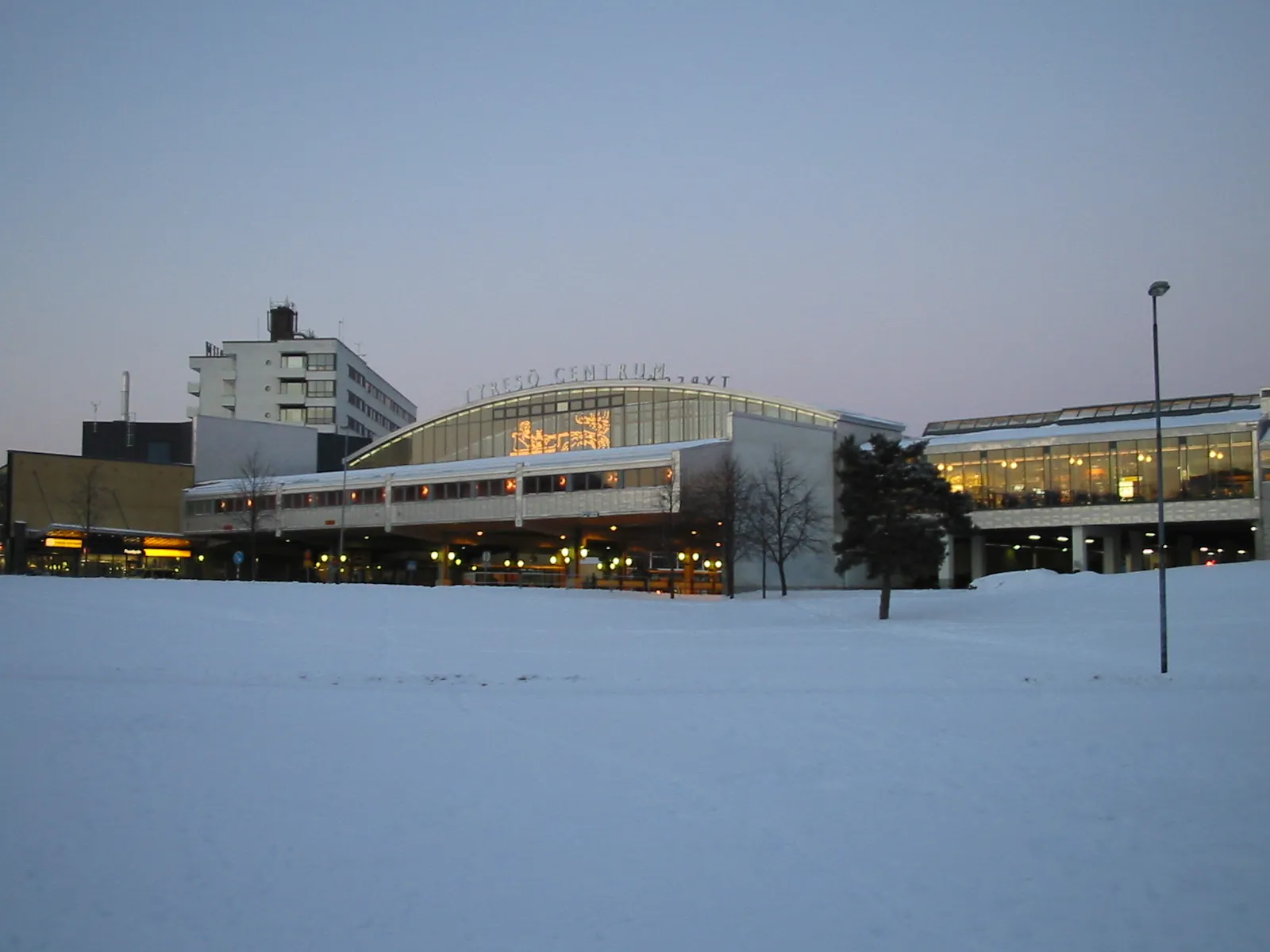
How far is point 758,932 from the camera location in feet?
32.7

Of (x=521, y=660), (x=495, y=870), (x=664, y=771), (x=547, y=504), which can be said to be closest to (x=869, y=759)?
(x=664, y=771)

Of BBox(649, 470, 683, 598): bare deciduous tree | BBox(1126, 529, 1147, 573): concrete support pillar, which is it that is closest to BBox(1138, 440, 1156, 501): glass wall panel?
BBox(1126, 529, 1147, 573): concrete support pillar

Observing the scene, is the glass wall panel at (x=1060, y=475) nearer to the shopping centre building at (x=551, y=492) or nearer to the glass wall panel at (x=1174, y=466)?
the glass wall panel at (x=1174, y=466)

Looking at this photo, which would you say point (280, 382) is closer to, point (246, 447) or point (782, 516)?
point (246, 447)

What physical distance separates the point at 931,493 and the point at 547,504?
31.7 m

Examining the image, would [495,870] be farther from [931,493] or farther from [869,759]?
[931,493]

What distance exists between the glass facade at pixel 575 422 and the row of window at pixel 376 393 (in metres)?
35.2

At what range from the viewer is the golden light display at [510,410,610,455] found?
269ft

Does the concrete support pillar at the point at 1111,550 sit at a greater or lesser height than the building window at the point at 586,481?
lesser

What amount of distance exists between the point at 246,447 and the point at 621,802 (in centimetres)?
8636

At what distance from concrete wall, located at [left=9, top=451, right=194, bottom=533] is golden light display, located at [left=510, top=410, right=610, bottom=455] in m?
27.0

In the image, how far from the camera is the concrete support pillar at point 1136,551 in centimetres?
7412

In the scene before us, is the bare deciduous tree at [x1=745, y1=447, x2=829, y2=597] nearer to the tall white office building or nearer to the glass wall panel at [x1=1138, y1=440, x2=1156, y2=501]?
the glass wall panel at [x1=1138, y1=440, x2=1156, y2=501]

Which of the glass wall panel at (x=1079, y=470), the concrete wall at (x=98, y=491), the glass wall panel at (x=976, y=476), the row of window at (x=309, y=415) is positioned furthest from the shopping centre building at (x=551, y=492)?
the row of window at (x=309, y=415)
